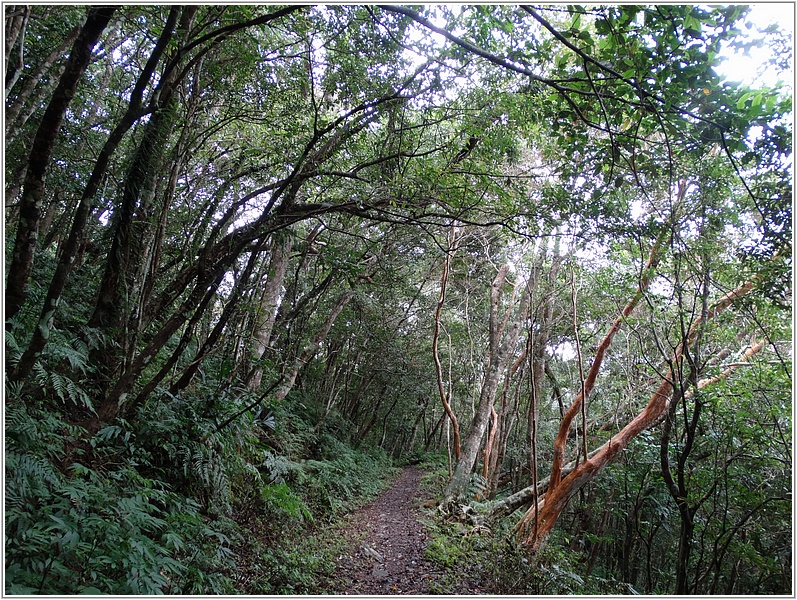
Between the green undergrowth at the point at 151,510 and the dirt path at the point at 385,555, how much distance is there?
43 cm

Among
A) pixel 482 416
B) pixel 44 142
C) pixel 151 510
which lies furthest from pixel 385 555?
pixel 44 142

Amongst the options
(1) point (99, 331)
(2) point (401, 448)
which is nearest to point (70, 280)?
(1) point (99, 331)

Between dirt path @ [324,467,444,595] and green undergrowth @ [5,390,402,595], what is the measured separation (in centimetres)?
43

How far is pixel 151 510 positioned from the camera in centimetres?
396

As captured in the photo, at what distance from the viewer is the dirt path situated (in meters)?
5.84

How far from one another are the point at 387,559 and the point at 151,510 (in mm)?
4315

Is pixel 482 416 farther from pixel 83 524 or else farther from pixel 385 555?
pixel 83 524

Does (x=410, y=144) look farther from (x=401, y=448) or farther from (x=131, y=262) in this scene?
(x=401, y=448)

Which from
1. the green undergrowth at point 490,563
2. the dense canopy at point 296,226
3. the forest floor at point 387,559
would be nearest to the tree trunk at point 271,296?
the dense canopy at point 296,226

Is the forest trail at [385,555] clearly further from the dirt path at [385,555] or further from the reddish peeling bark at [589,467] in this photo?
the reddish peeling bark at [589,467]

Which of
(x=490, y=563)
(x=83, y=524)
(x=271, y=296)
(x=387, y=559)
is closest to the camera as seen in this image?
(x=83, y=524)

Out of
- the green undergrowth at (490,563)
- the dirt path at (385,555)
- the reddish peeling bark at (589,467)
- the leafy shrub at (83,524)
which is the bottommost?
the dirt path at (385,555)

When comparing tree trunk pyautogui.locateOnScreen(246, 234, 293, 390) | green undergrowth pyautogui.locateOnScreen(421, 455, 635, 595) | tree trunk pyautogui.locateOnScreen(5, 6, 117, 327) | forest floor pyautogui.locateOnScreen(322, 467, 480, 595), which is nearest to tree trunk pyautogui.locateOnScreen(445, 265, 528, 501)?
green undergrowth pyautogui.locateOnScreen(421, 455, 635, 595)

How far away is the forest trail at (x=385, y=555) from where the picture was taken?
583cm
